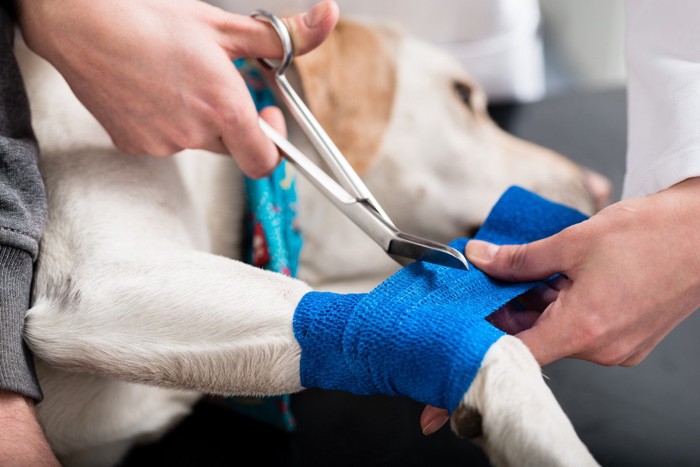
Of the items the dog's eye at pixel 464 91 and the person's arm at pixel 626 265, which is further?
the dog's eye at pixel 464 91

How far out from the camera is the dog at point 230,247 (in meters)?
0.63

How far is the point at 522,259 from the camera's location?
2.29ft

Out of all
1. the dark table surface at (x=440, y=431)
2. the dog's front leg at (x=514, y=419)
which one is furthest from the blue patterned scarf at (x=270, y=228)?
the dog's front leg at (x=514, y=419)

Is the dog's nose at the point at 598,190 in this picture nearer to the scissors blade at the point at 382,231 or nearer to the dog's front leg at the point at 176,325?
the scissors blade at the point at 382,231

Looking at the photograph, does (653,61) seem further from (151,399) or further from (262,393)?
(151,399)

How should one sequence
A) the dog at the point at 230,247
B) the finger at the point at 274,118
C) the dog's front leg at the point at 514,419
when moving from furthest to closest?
the finger at the point at 274,118
the dog at the point at 230,247
the dog's front leg at the point at 514,419

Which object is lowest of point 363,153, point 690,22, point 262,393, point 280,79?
point 262,393

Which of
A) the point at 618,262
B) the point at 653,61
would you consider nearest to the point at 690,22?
the point at 653,61

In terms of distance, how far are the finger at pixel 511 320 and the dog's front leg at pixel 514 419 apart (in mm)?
148

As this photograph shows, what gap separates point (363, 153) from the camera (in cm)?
106

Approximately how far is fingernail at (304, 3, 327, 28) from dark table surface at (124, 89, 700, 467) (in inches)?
19.4

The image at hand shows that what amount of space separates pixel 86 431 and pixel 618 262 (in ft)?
1.95

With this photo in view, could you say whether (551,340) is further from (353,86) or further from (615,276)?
(353,86)

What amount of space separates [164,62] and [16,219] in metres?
0.22
